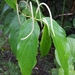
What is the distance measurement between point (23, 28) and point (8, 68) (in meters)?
1.56

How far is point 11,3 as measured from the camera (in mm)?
608

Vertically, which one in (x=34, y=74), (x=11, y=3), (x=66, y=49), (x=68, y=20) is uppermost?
(x=11, y=3)

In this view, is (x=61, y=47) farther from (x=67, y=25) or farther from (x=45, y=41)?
(x=67, y=25)

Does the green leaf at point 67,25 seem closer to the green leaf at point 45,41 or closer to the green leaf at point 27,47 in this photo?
the green leaf at point 45,41

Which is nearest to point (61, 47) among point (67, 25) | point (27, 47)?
point (27, 47)

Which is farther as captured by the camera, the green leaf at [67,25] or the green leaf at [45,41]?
the green leaf at [67,25]

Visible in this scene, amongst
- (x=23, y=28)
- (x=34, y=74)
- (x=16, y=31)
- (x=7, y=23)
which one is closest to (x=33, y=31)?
(x=23, y=28)

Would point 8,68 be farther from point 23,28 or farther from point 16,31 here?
point 23,28

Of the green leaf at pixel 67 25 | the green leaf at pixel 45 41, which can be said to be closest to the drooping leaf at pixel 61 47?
the green leaf at pixel 45 41

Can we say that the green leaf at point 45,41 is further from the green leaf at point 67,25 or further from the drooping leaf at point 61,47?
the green leaf at point 67,25

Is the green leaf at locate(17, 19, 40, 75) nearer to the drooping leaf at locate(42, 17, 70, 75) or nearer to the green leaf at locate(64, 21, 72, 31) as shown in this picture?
the drooping leaf at locate(42, 17, 70, 75)

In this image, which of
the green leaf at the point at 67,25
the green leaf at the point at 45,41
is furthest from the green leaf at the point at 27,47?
the green leaf at the point at 67,25

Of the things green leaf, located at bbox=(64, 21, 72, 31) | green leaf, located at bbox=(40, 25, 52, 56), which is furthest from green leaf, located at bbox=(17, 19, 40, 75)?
green leaf, located at bbox=(64, 21, 72, 31)

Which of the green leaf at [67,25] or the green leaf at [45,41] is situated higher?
the green leaf at [45,41]
